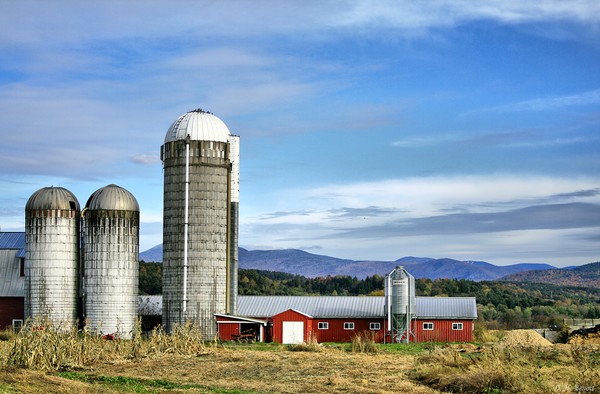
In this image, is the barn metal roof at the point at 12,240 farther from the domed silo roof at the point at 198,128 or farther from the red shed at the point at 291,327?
the red shed at the point at 291,327

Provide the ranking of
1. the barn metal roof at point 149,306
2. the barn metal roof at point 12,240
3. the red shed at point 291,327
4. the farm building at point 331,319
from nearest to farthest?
1. the red shed at point 291,327
2. the farm building at point 331,319
3. the barn metal roof at point 149,306
4. the barn metal roof at point 12,240

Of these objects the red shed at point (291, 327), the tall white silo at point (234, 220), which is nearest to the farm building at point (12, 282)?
the tall white silo at point (234, 220)

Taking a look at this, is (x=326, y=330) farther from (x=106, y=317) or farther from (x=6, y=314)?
(x=6, y=314)

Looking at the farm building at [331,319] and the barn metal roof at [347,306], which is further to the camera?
the barn metal roof at [347,306]

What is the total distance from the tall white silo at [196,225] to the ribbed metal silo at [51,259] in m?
6.63

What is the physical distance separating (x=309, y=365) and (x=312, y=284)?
400 feet

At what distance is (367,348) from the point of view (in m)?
44.7

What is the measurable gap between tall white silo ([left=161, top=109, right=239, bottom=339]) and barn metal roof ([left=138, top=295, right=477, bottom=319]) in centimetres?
423

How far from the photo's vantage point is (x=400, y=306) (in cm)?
5612

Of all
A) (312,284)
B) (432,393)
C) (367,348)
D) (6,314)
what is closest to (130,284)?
(6,314)

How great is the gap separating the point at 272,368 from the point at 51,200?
27594 millimetres

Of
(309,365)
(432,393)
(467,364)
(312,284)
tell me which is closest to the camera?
(432,393)

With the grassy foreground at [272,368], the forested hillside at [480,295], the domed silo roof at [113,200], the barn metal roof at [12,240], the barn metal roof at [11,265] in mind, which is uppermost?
the domed silo roof at [113,200]

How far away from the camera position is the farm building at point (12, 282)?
60.3 m
